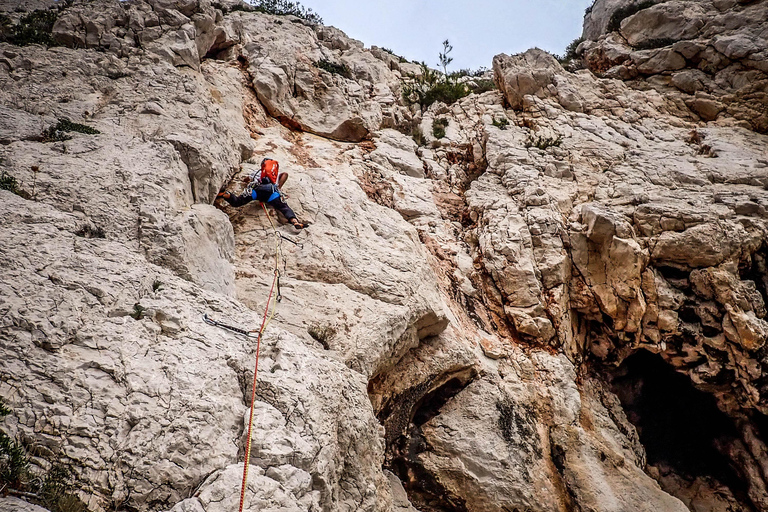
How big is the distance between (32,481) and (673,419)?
1421cm

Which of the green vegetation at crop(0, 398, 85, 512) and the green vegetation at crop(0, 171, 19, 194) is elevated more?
the green vegetation at crop(0, 171, 19, 194)

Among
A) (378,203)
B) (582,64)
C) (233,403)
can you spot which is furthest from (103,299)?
(582,64)

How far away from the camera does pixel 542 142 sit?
42.9 ft

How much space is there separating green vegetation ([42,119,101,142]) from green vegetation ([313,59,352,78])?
9607 millimetres

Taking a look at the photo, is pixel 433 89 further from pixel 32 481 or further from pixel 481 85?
pixel 32 481

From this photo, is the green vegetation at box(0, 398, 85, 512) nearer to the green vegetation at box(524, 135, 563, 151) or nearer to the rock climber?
the rock climber

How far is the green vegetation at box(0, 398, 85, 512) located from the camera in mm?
2660

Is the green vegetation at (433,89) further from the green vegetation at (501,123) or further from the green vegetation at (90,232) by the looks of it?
A: the green vegetation at (90,232)

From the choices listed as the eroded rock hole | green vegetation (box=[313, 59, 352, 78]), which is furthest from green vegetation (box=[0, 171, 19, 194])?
green vegetation (box=[313, 59, 352, 78])

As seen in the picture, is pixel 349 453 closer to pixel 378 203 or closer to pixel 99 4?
pixel 378 203

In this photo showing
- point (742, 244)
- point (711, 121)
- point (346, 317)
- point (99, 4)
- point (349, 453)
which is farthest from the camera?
point (711, 121)

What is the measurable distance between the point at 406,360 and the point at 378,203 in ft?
15.2

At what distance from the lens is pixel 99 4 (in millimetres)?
10008

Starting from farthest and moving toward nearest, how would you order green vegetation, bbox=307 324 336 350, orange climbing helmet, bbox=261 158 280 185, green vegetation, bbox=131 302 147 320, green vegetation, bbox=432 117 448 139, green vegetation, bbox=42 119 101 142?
green vegetation, bbox=432 117 448 139
orange climbing helmet, bbox=261 158 280 185
green vegetation, bbox=42 119 101 142
green vegetation, bbox=307 324 336 350
green vegetation, bbox=131 302 147 320
